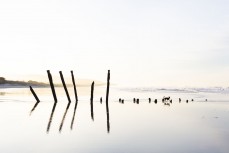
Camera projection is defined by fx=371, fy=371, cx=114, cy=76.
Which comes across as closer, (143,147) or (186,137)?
(143,147)

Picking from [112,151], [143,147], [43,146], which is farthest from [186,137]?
[43,146]

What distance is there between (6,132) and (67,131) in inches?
107

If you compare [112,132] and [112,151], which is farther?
[112,132]

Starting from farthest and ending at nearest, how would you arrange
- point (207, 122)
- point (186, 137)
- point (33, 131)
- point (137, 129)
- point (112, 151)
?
point (207, 122), point (137, 129), point (33, 131), point (186, 137), point (112, 151)

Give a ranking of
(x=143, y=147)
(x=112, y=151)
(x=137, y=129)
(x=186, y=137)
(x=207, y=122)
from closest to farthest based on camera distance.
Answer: (x=112, y=151) < (x=143, y=147) < (x=186, y=137) < (x=137, y=129) < (x=207, y=122)

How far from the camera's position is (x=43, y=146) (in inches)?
519

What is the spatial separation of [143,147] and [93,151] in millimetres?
1931

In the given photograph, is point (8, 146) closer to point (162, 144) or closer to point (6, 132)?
A: point (6, 132)

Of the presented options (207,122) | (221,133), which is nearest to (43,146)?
(221,133)

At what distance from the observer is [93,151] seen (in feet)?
40.8

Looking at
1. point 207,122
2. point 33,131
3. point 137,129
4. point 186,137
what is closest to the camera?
point 186,137

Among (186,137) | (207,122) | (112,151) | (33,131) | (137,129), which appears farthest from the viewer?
(207,122)

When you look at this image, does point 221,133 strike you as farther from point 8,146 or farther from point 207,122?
point 8,146

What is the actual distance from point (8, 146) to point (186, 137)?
7254 mm
